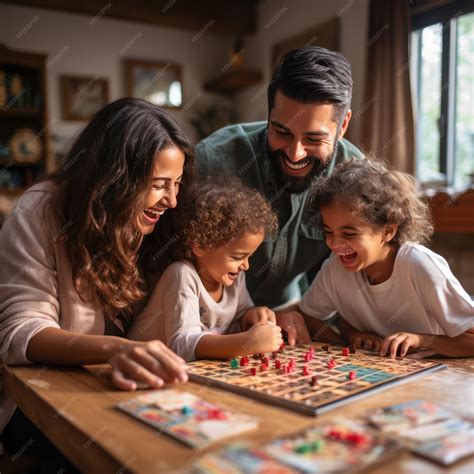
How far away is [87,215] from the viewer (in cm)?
140

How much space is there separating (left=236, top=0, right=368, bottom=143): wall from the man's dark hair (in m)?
2.51

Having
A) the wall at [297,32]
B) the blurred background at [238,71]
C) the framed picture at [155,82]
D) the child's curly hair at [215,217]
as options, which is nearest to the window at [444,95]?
the blurred background at [238,71]

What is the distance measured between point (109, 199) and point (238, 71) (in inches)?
174

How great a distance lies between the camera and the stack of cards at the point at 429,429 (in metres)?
0.77

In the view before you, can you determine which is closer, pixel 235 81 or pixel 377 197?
pixel 377 197

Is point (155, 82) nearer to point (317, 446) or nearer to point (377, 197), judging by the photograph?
point (377, 197)

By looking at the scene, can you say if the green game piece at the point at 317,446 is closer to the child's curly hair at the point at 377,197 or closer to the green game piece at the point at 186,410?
the green game piece at the point at 186,410

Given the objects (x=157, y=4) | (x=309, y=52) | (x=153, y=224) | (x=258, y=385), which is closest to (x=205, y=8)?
(x=157, y=4)

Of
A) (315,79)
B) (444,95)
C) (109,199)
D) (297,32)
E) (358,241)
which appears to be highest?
(297,32)

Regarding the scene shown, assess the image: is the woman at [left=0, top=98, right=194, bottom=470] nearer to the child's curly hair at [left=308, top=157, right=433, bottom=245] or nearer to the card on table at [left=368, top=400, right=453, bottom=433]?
the child's curly hair at [left=308, top=157, right=433, bottom=245]

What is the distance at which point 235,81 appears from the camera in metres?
5.74

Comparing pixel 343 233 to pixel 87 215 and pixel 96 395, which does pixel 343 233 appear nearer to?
pixel 87 215

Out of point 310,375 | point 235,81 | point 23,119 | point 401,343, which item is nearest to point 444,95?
point 235,81

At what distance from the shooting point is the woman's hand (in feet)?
3.51
